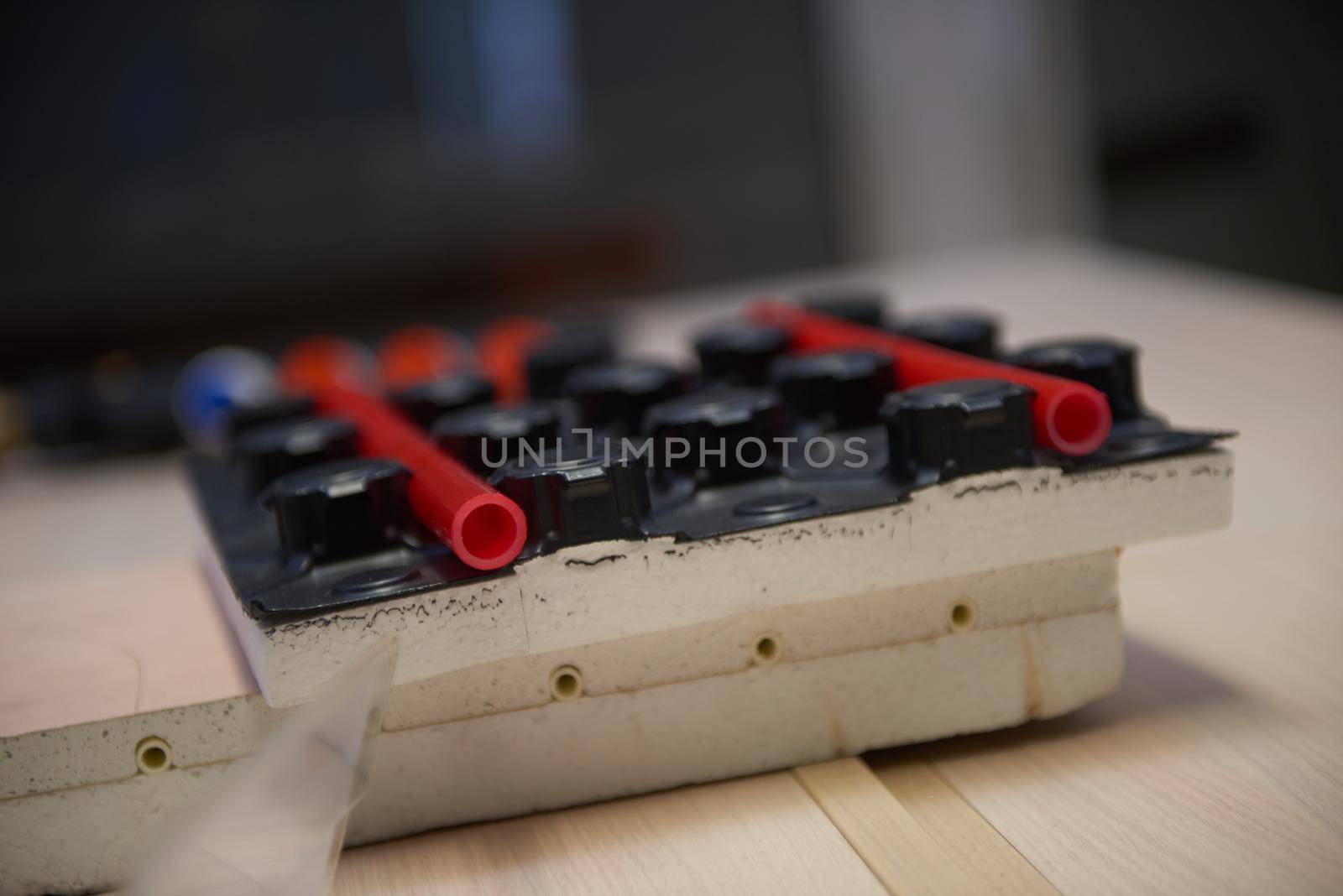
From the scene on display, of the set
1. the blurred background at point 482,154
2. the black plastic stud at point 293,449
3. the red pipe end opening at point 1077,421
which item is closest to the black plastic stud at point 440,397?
the black plastic stud at point 293,449

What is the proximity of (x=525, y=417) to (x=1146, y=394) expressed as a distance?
452 mm

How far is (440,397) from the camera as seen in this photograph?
0.59 metres

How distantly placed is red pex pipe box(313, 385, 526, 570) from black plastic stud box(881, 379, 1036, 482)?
0.11 m

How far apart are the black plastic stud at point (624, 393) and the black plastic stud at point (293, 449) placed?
85 millimetres

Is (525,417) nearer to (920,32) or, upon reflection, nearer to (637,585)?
(637,585)

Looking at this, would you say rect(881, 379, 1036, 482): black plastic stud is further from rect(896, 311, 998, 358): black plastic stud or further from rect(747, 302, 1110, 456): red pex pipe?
rect(896, 311, 998, 358): black plastic stud

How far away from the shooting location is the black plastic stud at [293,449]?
0.52 metres

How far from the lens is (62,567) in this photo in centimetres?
74

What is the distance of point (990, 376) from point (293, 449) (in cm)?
24

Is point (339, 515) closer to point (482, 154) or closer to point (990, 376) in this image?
point (990, 376)

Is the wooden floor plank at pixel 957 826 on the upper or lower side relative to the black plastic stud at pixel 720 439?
lower

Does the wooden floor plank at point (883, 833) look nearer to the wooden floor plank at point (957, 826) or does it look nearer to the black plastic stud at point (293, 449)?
the wooden floor plank at point (957, 826)

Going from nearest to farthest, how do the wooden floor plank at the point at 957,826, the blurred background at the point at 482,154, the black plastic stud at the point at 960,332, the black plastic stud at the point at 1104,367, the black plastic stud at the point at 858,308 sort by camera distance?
the wooden floor plank at the point at 957,826
the black plastic stud at the point at 1104,367
the black plastic stud at the point at 960,332
the black plastic stud at the point at 858,308
the blurred background at the point at 482,154

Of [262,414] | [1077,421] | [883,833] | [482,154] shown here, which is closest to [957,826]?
[883,833]
